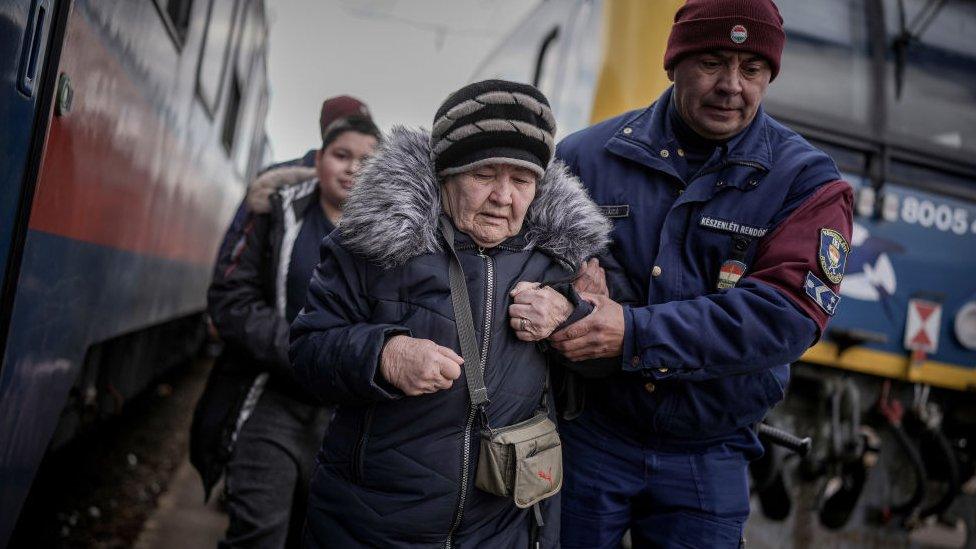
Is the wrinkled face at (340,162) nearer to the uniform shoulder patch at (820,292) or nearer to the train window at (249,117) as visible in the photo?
the uniform shoulder patch at (820,292)

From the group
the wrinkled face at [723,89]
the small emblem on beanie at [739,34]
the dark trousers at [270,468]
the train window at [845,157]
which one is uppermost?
the train window at [845,157]

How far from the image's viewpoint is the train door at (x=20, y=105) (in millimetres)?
1412

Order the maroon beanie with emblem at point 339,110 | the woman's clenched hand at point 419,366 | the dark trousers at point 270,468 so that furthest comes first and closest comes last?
the maroon beanie with emblem at point 339,110, the dark trousers at point 270,468, the woman's clenched hand at point 419,366

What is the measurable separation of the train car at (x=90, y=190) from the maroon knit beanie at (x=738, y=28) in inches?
51.8

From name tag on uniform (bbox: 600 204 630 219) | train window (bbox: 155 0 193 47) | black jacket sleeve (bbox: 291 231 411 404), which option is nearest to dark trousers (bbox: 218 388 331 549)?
black jacket sleeve (bbox: 291 231 411 404)

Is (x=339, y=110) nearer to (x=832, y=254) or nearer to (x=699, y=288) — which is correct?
(x=699, y=288)

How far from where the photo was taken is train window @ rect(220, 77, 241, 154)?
513 centimetres

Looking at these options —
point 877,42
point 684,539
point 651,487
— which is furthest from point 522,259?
point 877,42

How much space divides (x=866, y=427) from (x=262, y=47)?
515cm

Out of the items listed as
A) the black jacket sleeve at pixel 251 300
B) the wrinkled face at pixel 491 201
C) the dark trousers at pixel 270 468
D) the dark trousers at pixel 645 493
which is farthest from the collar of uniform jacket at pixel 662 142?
the dark trousers at pixel 270 468

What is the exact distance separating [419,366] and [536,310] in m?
0.28

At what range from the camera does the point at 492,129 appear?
5.41 ft

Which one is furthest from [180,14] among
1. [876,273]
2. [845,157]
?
[876,273]

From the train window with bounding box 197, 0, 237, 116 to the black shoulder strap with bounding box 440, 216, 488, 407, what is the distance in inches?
97.5
